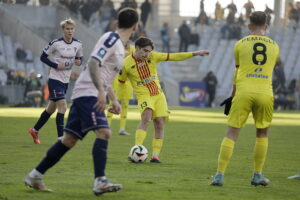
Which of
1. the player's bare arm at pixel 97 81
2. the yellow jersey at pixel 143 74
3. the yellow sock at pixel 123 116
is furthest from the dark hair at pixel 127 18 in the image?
the yellow sock at pixel 123 116

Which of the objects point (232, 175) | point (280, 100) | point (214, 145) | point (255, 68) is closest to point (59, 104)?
point (214, 145)

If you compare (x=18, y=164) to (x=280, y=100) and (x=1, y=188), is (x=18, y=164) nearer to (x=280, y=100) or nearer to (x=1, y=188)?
(x=1, y=188)

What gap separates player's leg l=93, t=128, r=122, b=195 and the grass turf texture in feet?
0.40

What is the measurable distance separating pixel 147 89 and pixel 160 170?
220cm

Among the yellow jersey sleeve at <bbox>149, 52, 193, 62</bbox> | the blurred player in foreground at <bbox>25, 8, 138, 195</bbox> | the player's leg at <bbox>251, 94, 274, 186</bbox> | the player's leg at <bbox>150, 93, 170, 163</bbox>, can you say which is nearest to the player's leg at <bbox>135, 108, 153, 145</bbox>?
the player's leg at <bbox>150, 93, 170, 163</bbox>

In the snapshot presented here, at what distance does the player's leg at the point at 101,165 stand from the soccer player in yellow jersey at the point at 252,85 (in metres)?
1.74

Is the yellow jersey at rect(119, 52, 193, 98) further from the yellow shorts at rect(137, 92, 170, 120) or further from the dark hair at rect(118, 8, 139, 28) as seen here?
the dark hair at rect(118, 8, 139, 28)

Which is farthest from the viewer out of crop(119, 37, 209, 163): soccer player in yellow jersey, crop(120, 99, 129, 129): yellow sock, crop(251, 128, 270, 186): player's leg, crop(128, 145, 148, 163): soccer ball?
crop(120, 99, 129, 129): yellow sock

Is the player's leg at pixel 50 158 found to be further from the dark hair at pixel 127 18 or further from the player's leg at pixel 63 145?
the dark hair at pixel 127 18

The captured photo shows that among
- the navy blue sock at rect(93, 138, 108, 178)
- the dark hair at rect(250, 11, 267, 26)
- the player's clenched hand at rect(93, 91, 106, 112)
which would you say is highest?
the dark hair at rect(250, 11, 267, 26)

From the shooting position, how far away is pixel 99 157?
8.78m

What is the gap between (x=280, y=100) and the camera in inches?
1651

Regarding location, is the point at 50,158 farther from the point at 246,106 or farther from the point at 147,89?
the point at 147,89

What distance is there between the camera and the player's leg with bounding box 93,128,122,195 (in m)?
8.68
